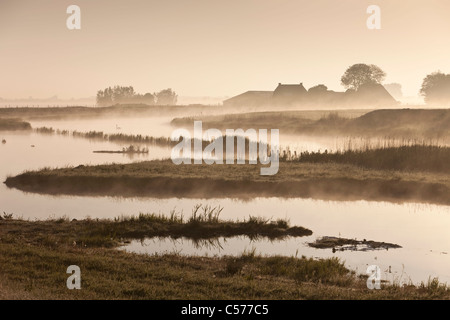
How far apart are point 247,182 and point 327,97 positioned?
4708 inches

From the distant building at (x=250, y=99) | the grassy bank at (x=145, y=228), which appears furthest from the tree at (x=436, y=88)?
the grassy bank at (x=145, y=228)

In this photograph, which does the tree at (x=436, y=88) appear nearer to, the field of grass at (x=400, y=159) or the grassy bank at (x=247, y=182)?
the field of grass at (x=400, y=159)

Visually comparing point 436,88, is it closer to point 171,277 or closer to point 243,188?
point 243,188

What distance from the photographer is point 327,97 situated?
499 feet

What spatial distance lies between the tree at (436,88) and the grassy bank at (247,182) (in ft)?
353

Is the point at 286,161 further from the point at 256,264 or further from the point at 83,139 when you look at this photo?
the point at 83,139

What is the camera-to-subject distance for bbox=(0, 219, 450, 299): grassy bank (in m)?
14.9

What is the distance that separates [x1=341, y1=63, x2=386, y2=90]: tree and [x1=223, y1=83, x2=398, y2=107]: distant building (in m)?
2.41

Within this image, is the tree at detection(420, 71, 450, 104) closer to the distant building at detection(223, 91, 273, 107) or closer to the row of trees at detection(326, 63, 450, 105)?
the row of trees at detection(326, 63, 450, 105)

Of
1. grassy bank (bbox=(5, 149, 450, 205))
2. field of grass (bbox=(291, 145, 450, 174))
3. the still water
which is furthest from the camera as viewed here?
field of grass (bbox=(291, 145, 450, 174))

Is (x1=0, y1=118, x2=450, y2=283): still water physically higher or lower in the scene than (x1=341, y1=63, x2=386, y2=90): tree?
lower

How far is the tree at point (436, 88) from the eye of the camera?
141375 mm

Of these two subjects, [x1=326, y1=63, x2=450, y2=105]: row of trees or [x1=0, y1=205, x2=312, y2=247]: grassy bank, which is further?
[x1=326, y1=63, x2=450, y2=105]: row of trees

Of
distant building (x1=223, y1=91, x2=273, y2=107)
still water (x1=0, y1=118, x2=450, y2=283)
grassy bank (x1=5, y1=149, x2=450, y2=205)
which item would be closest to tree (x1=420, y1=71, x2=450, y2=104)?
distant building (x1=223, y1=91, x2=273, y2=107)
